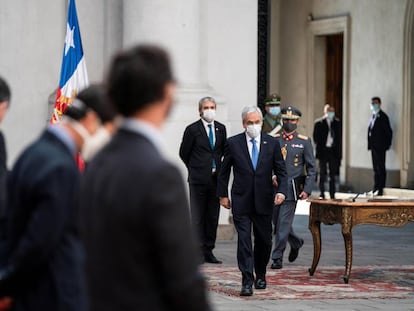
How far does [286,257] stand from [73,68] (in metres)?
3.60

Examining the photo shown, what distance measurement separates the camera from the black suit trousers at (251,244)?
36.6 feet

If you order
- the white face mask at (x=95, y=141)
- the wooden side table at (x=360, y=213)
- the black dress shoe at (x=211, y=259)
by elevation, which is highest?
the white face mask at (x=95, y=141)

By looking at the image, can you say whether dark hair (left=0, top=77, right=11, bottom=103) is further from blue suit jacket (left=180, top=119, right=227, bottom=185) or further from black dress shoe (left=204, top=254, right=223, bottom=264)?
blue suit jacket (left=180, top=119, right=227, bottom=185)

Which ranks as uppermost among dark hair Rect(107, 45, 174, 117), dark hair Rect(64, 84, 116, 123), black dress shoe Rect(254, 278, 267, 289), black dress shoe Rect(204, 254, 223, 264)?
dark hair Rect(107, 45, 174, 117)

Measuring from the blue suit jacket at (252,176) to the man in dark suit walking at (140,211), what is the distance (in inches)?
292

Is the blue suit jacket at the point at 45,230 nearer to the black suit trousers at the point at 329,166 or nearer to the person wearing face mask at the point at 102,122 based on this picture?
the person wearing face mask at the point at 102,122

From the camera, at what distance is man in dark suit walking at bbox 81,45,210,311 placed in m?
3.71

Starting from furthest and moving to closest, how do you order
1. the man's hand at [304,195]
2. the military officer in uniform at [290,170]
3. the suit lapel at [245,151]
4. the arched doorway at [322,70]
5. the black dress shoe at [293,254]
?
the arched doorway at [322,70] < the black dress shoe at [293,254] < the military officer in uniform at [290,170] < the man's hand at [304,195] < the suit lapel at [245,151]

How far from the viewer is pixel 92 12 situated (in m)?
16.3

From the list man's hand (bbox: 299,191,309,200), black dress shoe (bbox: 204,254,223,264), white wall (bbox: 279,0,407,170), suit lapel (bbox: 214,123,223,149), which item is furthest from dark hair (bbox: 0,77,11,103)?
white wall (bbox: 279,0,407,170)

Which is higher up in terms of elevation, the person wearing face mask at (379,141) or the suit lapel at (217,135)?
the suit lapel at (217,135)

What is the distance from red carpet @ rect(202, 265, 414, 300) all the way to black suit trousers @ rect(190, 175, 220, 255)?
0.74m

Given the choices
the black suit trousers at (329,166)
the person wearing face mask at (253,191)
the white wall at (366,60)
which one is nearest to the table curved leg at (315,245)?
the person wearing face mask at (253,191)

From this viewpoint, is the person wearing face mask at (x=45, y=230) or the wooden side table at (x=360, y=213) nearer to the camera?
the person wearing face mask at (x=45, y=230)
